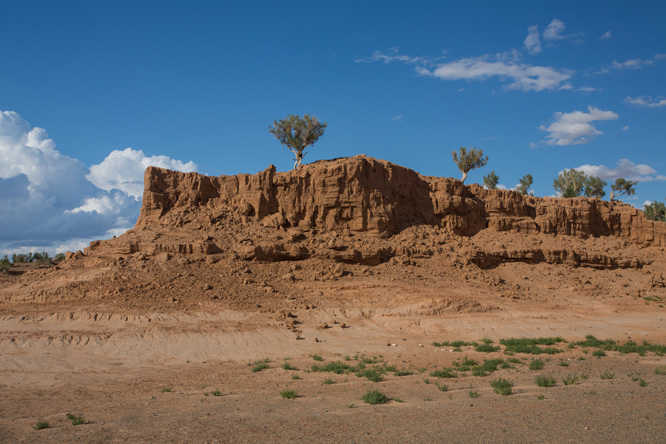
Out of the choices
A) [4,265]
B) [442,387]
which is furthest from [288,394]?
[4,265]

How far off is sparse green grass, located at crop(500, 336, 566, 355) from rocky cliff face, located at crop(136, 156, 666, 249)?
11.6 metres

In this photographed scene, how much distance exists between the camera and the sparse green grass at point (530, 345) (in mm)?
15938

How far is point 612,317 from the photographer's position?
23.4 meters

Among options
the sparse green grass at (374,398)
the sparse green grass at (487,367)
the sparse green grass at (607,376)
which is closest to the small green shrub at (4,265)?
the sparse green grass at (374,398)

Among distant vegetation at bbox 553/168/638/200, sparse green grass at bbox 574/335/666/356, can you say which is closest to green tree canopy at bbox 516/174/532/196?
distant vegetation at bbox 553/168/638/200

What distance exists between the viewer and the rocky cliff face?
89.7 feet

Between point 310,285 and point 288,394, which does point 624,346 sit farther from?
point 310,285

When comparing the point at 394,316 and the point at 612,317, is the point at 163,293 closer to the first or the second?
the point at 394,316

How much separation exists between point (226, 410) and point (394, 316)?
13.1 m

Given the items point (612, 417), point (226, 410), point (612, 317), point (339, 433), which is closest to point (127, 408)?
point (226, 410)

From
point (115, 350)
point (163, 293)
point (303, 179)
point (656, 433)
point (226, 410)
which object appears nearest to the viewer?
point (656, 433)

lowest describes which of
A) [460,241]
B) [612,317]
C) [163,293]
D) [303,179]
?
[612,317]

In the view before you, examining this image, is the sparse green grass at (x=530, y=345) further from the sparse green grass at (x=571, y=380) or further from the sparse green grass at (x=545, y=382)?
the sparse green grass at (x=545, y=382)

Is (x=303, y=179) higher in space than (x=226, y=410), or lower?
higher
